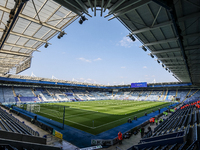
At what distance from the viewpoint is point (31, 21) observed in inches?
435

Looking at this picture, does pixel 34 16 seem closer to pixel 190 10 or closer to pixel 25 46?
pixel 25 46

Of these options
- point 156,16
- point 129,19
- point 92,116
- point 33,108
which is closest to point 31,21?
point 129,19

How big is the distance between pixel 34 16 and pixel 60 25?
2354 mm

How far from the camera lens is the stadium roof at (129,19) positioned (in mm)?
7309

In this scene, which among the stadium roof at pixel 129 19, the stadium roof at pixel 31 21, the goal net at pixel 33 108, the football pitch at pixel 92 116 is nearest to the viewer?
the stadium roof at pixel 129 19

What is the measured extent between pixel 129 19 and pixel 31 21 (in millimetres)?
8918

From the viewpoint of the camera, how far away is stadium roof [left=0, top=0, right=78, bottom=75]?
9492 mm

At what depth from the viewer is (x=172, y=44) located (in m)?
12.9

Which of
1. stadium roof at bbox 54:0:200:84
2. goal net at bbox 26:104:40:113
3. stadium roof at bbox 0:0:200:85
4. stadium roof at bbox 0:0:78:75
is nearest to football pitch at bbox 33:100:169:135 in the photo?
goal net at bbox 26:104:40:113

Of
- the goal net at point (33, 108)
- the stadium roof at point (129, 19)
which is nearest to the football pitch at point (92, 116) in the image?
the goal net at point (33, 108)

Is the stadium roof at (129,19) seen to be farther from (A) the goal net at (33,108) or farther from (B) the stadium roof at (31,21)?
(A) the goal net at (33,108)

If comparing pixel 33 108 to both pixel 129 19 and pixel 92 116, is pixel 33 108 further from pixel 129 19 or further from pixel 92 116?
pixel 129 19

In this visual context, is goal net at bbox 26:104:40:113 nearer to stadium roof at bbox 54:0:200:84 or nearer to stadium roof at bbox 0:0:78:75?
stadium roof at bbox 0:0:78:75

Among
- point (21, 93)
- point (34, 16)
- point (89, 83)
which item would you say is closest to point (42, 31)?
point (34, 16)
